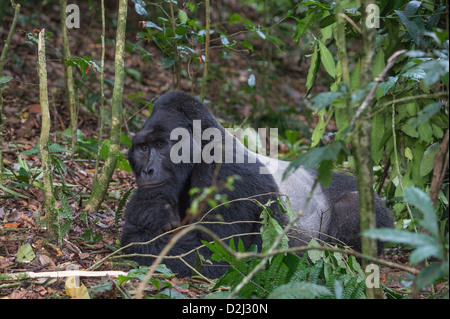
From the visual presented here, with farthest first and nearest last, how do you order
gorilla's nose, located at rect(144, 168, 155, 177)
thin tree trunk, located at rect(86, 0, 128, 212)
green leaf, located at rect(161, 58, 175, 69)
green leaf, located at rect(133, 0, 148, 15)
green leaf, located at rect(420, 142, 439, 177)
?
green leaf, located at rect(161, 58, 175, 69)
green leaf, located at rect(133, 0, 148, 15)
thin tree trunk, located at rect(86, 0, 128, 212)
green leaf, located at rect(420, 142, 439, 177)
gorilla's nose, located at rect(144, 168, 155, 177)

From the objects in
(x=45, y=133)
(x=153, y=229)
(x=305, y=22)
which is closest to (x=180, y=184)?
(x=153, y=229)

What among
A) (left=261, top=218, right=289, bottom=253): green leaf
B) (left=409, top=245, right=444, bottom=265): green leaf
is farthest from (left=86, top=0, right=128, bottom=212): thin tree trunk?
(left=409, top=245, right=444, bottom=265): green leaf

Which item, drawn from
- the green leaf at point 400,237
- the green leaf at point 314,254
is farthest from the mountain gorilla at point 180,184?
the green leaf at point 400,237

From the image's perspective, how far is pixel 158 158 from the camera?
3.50 meters

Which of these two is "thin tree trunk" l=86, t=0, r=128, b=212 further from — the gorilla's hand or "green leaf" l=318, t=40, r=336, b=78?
"green leaf" l=318, t=40, r=336, b=78

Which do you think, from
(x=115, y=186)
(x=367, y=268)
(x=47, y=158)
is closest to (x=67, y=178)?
(x=115, y=186)

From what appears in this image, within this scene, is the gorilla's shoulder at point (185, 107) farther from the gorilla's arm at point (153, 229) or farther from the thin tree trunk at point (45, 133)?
the thin tree trunk at point (45, 133)

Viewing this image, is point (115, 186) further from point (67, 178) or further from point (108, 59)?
point (108, 59)

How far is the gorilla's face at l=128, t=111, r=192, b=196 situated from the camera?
3.44m

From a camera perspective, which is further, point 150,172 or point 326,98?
point 150,172

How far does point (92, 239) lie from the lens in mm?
3562

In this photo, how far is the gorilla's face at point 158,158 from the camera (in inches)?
135

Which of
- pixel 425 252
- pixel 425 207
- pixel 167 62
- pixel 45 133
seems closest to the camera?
pixel 425 252

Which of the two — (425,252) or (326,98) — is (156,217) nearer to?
(326,98)
